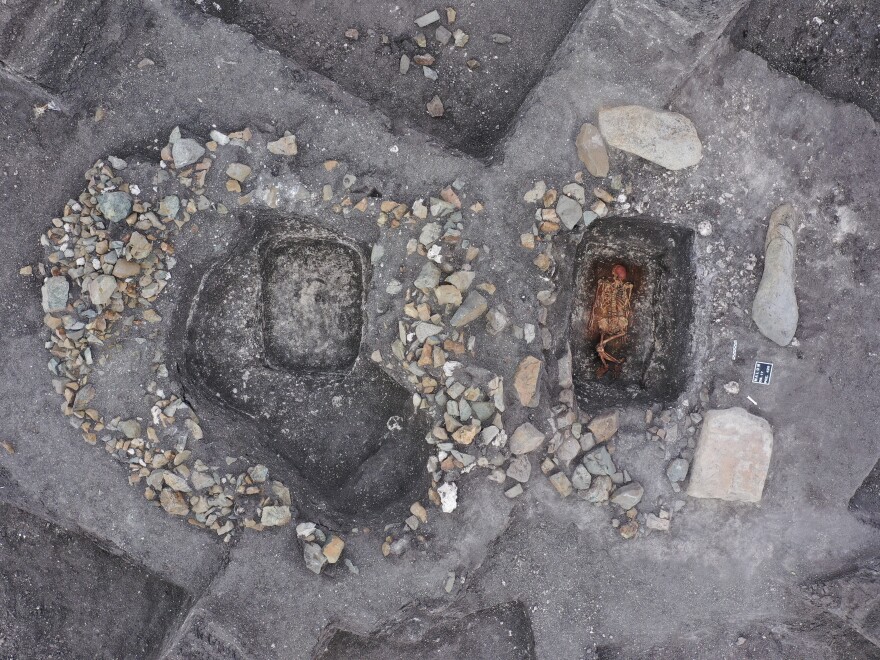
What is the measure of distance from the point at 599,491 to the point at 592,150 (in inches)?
67.1

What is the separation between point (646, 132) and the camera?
3.01m

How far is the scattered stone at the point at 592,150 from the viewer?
3.00 meters

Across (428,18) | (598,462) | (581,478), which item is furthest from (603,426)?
(428,18)

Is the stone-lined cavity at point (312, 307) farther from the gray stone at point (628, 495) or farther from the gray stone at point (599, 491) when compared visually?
the gray stone at point (628, 495)

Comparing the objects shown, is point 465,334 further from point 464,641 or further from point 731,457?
point 464,641

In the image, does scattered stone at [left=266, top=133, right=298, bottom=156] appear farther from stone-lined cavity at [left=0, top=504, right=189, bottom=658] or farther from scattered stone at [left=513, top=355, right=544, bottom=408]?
stone-lined cavity at [left=0, top=504, right=189, bottom=658]

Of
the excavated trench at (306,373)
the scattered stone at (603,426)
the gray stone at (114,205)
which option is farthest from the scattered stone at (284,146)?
the scattered stone at (603,426)

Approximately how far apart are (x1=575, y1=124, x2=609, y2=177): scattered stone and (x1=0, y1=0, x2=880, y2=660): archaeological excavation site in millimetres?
13

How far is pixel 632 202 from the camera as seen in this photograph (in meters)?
3.08

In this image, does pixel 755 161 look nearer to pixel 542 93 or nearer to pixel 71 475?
pixel 542 93

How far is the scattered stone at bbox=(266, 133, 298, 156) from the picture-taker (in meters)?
3.00

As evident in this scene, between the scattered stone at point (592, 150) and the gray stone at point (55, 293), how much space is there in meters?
2.65

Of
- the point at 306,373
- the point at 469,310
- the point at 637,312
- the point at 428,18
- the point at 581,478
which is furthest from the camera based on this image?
the point at 637,312

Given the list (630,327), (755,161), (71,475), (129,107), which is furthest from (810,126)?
(71,475)
